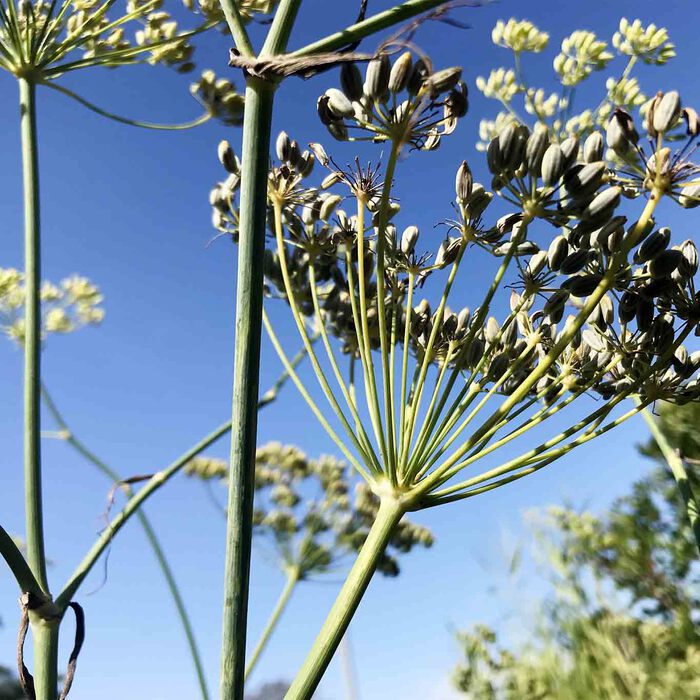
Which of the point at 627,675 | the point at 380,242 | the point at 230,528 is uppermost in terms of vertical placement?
the point at 380,242

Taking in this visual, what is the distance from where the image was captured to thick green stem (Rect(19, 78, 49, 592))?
4.22 ft

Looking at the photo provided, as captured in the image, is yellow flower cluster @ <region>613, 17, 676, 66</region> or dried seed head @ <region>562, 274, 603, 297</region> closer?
dried seed head @ <region>562, 274, 603, 297</region>

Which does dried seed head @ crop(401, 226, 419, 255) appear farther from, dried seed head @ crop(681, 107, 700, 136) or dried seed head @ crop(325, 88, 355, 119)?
dried seed head @ crop(681, 107, 700, 136)

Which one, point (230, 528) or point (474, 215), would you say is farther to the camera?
point (474, 215)

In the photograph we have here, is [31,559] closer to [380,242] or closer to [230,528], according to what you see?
[230,528]

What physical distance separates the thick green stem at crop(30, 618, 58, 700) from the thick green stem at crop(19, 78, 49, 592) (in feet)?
0.23

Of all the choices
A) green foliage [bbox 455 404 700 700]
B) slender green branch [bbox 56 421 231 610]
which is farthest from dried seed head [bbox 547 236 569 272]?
green foliage [bbox 455 404 700 700]

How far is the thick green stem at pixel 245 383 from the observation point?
89 centimetres

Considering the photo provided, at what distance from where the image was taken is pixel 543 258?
1.43 m

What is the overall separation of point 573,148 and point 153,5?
5.57ft

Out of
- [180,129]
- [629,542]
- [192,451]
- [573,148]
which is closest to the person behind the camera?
[573,148]

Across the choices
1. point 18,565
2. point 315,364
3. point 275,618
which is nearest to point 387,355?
point 315,364

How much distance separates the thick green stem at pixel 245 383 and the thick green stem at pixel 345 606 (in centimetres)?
14

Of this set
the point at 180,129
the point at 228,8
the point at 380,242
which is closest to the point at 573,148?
the point at 380,242
